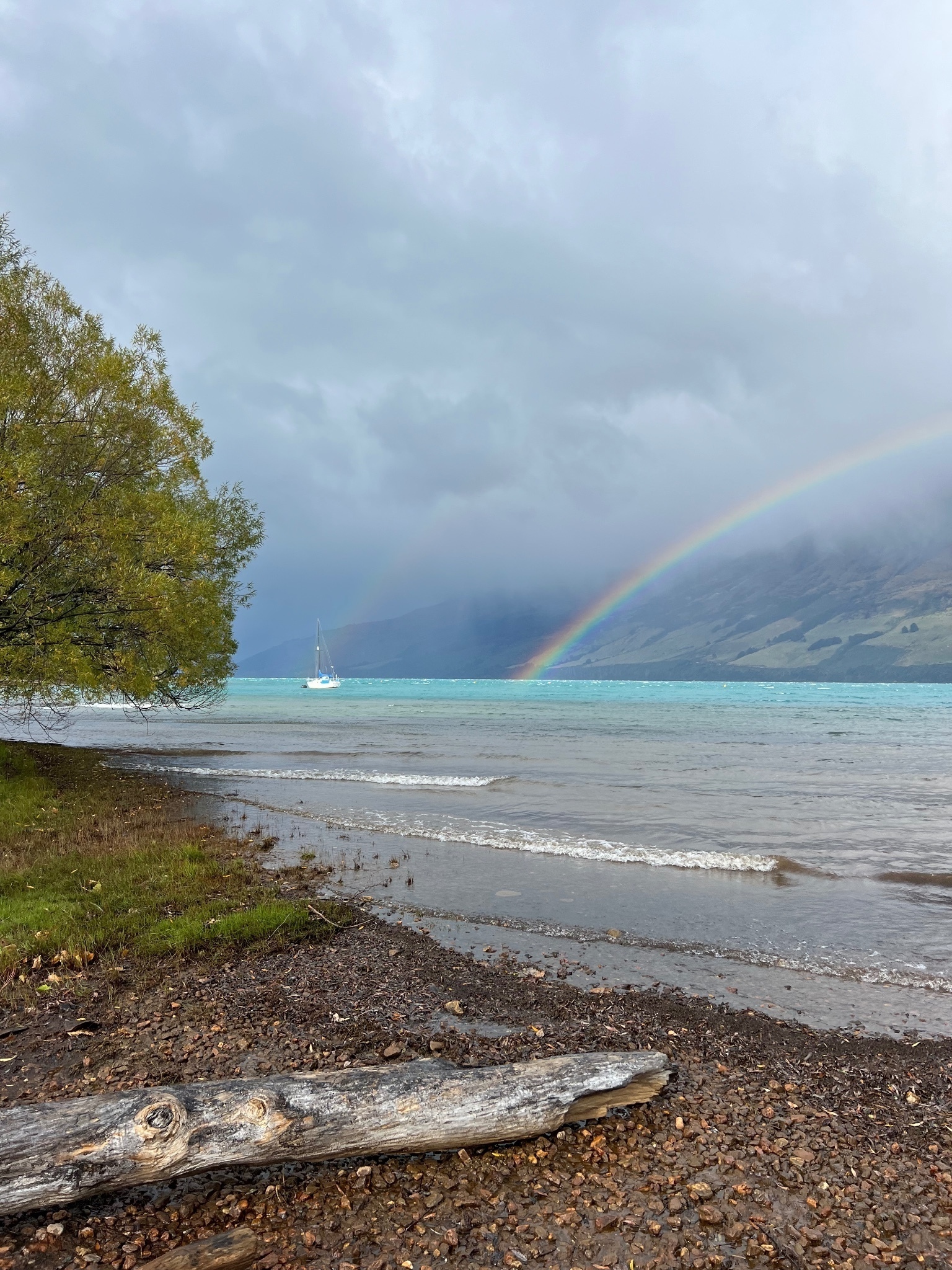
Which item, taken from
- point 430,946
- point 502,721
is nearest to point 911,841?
point 430,946

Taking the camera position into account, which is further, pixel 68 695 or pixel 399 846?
pixel 68 695

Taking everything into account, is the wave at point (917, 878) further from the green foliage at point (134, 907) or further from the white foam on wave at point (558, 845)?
the green foliage at point (134, 907)

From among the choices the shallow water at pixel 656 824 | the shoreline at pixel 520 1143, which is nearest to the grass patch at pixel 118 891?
the shoreline at pixel 520 1143

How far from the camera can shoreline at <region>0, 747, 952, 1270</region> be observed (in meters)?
4.72

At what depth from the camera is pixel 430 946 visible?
10617mm

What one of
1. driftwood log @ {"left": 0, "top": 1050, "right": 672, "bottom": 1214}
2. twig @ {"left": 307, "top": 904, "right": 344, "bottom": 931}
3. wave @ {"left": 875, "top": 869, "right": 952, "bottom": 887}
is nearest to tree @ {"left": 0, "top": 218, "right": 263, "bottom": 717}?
Answer: twig @ {"left": 307, "top": 904, "right": 344, "bottom": 931}

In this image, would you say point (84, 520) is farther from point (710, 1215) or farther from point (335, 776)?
point (710, 1215)

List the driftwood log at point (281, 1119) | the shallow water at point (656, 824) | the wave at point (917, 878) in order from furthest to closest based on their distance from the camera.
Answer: the wave at point (917, 878) → the shallow water at point (656, 824) → the driftwood log at point (281, 1119)

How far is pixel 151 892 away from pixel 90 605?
11.8m

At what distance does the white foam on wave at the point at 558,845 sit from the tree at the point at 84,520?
8.38m

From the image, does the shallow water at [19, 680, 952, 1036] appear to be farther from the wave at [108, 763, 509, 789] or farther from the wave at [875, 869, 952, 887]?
the wave at [108, 763, 509, 789]

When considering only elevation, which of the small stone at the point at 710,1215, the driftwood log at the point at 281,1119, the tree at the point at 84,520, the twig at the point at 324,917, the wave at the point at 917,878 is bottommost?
the wave at the point at 917,878

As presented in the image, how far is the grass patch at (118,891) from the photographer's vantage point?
9680 millimetres

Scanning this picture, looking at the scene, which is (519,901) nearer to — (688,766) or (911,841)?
(911,841)
